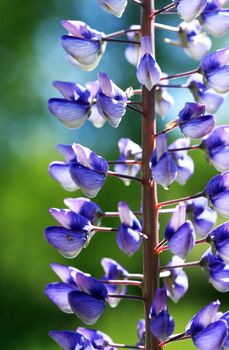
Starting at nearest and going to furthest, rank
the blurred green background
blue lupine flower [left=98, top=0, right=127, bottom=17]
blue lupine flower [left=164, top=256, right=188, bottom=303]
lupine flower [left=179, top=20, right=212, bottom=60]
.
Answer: blue lupine flower [left=98, top=0, right=127, bottom=17], blue lupine flower [left=164, top=256, right=188, bottom=303], lupine flower [left=179, top=20, right=212, bottom=60], the blurred green background

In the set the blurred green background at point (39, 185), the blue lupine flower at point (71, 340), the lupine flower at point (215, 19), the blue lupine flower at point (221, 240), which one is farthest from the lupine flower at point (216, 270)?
the blurred green background at point (39, 185)

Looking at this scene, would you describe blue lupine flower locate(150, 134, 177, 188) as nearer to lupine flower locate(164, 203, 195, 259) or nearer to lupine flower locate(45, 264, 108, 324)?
lupine flower locate(164, 203, 195, 259)

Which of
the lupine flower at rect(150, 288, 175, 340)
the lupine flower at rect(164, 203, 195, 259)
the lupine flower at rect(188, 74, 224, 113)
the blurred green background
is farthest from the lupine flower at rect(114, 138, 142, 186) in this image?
the blurred green background

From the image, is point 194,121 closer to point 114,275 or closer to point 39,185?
point 114,275

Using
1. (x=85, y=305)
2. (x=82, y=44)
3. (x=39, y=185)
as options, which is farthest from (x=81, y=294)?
(x=39, y=185)

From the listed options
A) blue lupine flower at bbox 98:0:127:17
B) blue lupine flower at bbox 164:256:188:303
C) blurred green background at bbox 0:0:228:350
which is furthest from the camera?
blurred green background at bbox 0:0:228:350

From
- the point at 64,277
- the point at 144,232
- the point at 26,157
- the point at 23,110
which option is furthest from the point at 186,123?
the point at 23,110
